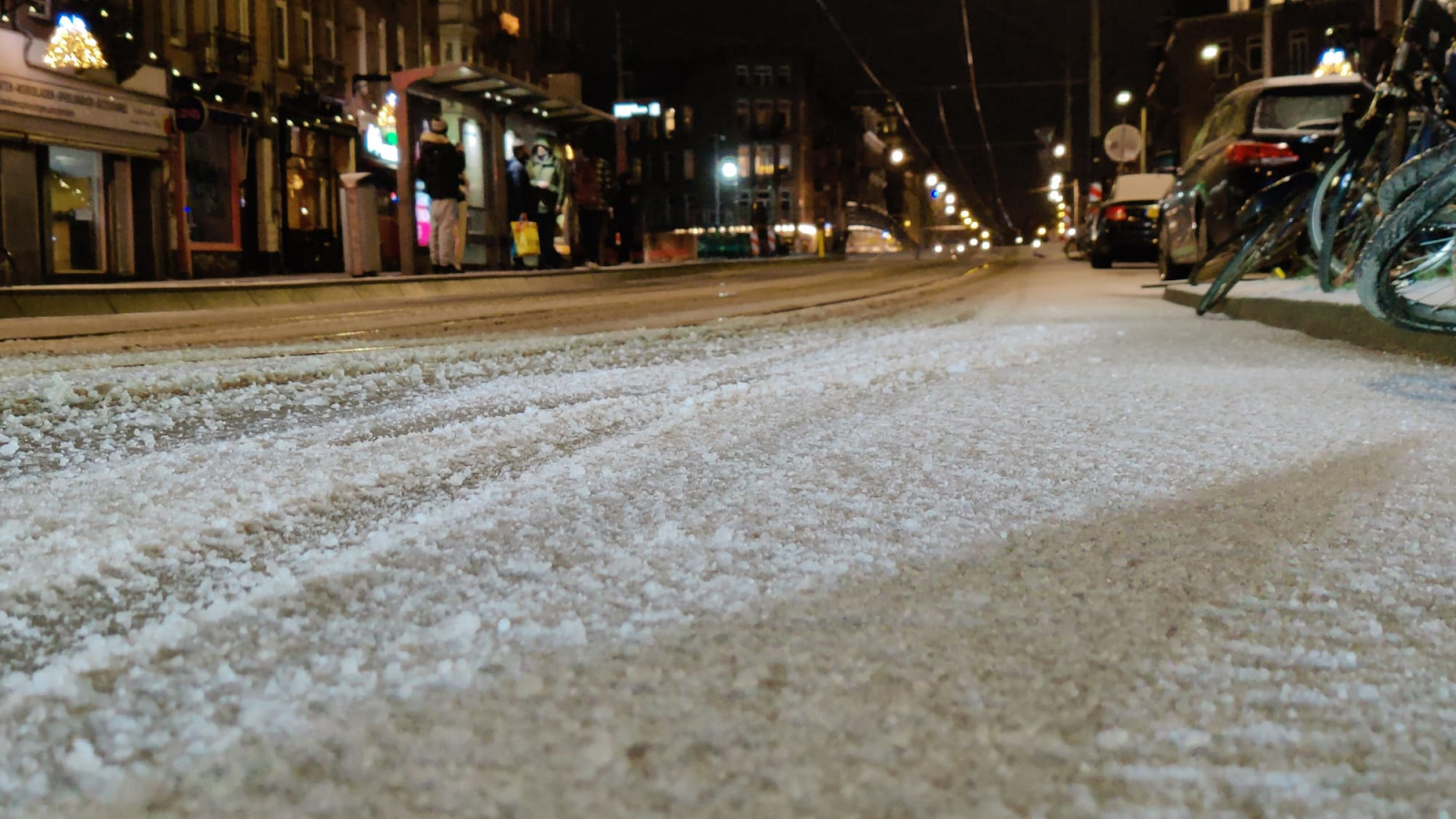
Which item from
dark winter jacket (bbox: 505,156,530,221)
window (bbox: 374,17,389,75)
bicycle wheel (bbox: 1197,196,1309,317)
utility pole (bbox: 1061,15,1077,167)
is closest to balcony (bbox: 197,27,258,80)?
window (bbox: 374,17,389,75)

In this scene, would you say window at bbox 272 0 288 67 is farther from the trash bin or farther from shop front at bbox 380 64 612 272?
the trash bin

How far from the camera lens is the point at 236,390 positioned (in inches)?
172

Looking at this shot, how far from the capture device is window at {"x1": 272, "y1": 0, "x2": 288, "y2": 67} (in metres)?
23.9

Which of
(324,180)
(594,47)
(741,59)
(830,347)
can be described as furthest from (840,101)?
(830,347)

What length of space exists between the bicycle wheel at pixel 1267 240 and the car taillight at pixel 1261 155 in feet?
7.00

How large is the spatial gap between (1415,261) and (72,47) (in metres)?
18.3

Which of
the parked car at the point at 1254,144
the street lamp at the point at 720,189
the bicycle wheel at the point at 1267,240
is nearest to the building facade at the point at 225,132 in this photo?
the parked car at the point at 1254,144

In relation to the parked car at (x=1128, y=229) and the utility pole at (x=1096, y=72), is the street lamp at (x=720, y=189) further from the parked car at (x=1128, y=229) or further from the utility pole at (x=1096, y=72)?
the parked car at (x=1128, y=229)

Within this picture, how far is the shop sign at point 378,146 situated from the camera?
88.1 ft

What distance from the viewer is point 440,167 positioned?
1588 centimetres

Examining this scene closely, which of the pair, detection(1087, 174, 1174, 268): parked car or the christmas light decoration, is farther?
detection(1087, 174, 1174, 268): parked car

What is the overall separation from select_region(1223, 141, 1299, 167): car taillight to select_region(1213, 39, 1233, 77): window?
170 ft

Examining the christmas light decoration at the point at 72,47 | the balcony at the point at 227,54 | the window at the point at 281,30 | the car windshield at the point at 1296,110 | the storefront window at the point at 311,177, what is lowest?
the car windshield at the point at 1296,110

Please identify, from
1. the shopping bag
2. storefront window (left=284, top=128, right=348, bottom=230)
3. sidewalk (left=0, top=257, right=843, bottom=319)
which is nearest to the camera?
sidewalk (left=0, top=257, right=843, bottom=319)
